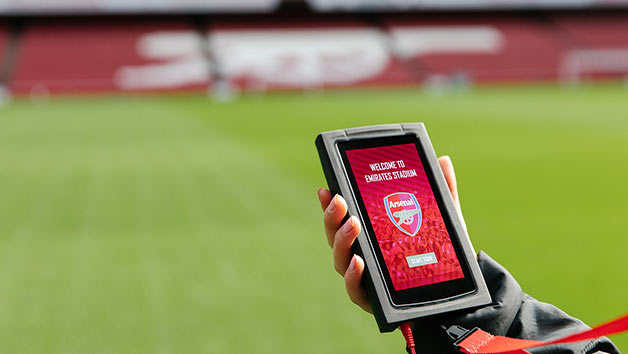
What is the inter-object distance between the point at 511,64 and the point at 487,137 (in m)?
25.6

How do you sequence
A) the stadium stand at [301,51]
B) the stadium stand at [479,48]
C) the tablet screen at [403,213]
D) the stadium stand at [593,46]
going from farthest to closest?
1. the stadium stand at [593,46]
2. the stadium stand at [479,48]
3. the stadium stand at [301,51]
4. the tablet screen at [403,213]

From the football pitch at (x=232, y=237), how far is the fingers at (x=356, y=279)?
188 centimetres

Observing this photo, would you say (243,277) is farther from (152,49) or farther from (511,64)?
(511,64)

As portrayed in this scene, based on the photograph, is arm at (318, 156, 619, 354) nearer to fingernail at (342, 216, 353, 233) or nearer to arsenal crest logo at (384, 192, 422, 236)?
fingernail at (342, 216, 353, 233)

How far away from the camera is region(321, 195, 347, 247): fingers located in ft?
5.21

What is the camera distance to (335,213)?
5.25 ft

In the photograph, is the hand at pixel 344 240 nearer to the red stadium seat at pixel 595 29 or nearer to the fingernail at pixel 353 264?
the fingernail at pixel 353 264

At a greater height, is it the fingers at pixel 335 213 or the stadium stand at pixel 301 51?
the stadium stand at pixel 301 51

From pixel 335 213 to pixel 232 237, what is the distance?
4258 millimetres

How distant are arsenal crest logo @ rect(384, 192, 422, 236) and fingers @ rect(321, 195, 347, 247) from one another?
0.53 ft

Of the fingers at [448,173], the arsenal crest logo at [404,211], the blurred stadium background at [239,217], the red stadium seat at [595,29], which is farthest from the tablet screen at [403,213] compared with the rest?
the red stadium seat at [595,29]

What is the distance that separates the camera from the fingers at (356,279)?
5.20ft

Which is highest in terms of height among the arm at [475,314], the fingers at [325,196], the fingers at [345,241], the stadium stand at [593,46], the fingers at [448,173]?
the stadium stand at [593,46]

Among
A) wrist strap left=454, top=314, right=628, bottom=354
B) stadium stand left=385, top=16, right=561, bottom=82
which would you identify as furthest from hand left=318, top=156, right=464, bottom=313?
stadium stand left=385, top=16, right=561, bottom=82
